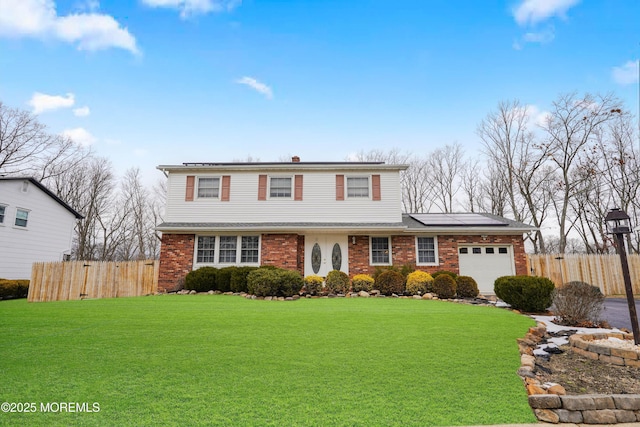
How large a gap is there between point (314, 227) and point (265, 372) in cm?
1044

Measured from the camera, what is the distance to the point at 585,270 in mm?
15438

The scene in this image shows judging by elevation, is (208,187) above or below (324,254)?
above

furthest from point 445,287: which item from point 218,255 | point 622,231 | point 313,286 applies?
point 218,255

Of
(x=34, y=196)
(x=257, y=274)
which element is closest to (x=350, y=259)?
(x=257, y=274)

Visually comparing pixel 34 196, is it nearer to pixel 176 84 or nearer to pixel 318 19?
pixel 176 84

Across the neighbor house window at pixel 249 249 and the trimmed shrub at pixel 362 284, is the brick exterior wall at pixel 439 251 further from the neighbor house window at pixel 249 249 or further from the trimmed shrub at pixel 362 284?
the neighbor house window at pixel 249 249

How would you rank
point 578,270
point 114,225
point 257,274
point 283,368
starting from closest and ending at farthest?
point 283,368
point 257,274
point 578,270
point 114,225

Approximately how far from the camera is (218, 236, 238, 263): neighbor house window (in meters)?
14.9

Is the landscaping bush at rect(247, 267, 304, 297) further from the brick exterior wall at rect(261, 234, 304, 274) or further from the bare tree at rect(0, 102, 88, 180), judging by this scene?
the bare tree at rect(0, 102, 88, 180)

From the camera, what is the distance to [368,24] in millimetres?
12266

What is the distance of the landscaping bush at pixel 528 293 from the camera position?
28.8 ft

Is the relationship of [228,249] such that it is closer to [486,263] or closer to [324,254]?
[324,254]

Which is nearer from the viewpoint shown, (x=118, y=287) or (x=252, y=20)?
(x=252, y=20)

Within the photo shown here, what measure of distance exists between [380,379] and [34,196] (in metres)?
21.9
